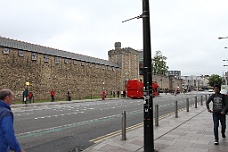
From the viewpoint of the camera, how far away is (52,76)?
34719 mm

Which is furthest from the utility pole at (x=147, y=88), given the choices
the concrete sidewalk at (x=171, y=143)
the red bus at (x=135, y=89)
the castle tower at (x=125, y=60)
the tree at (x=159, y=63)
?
the tree at (x=159, y=63)

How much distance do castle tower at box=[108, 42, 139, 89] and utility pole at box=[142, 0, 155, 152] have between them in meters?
48.0

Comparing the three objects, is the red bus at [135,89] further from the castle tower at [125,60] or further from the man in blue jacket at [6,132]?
the man in blue jacket at [6,132]

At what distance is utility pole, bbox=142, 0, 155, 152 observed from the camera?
5507mm

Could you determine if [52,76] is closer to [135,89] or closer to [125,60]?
[135,89]

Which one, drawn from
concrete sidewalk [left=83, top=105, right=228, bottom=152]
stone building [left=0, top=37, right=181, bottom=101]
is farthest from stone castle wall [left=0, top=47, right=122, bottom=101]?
concrete sidewalk [left=83, top=105, right=228, bottom=152]

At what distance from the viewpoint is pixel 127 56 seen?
185ft

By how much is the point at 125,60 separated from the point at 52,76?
80.5 feet

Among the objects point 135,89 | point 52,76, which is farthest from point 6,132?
point 135,89

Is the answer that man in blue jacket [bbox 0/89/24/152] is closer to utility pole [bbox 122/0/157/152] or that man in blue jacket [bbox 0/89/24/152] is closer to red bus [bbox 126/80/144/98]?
Result: utility pole [bbox 122/0/157/152]

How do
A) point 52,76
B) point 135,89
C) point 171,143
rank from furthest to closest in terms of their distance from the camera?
point 135,89
point 52,76
point 171,143

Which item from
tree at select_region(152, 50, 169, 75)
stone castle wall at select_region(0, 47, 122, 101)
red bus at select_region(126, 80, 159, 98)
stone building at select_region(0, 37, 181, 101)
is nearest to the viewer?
stone castle wall at select_region(0, 47, 122, 101)

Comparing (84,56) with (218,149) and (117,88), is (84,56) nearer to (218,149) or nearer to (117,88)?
(117,88)

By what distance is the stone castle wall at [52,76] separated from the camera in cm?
2833
